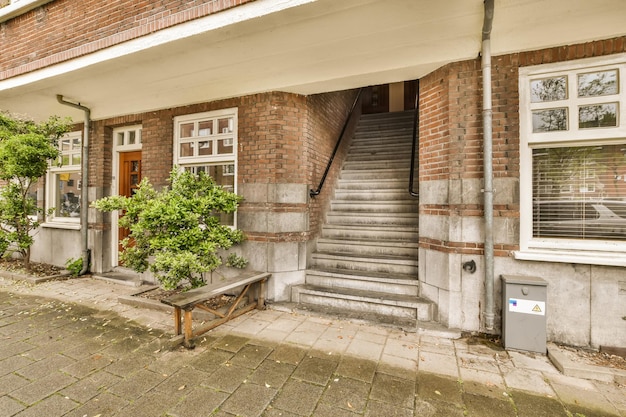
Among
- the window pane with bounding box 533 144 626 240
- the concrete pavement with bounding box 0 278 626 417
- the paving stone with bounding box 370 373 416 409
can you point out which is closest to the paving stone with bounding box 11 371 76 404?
the concrete pavement with bounding box 0 278 626 417

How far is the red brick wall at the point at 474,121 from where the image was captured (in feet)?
11.6

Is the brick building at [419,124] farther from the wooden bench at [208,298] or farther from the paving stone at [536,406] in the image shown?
the paving stone at [536,406]

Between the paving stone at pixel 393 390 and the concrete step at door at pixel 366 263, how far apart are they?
2.10 m

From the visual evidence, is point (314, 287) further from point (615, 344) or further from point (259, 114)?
point (615, 344)

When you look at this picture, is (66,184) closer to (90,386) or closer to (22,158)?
(22,158)

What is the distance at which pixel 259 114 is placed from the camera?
4.84 meters

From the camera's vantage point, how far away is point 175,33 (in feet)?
11.9

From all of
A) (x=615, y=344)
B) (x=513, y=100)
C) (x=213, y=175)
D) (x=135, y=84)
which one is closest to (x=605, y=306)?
(x=615, y=344)

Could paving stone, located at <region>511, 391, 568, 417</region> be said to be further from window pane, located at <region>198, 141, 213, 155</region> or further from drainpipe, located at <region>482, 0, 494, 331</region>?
window pane, located at <region>198, 141, 213, 155</region>

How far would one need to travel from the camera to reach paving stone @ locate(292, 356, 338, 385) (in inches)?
108

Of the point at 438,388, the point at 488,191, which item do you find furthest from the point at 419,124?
the point at 438,388

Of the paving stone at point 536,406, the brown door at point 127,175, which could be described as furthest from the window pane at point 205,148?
the paving stone at point 536,406

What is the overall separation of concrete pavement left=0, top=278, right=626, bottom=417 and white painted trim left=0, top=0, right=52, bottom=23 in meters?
5.76

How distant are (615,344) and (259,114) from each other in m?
5.63
